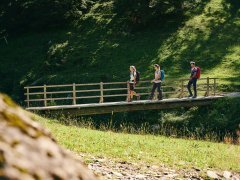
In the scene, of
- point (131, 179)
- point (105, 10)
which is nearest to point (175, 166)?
point (131, 179)

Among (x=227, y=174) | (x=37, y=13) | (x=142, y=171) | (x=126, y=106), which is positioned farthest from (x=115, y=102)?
(x=37, y=13)

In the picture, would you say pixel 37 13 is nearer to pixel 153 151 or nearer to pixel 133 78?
pixel 133 78

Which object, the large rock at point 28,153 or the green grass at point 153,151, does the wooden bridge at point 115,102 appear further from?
the large rock at point 28,153

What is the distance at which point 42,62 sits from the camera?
41.6m

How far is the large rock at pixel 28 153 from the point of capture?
9.21 feet

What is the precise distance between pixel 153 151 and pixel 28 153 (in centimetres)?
1133

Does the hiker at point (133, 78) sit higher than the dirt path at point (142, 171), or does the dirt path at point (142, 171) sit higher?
the hiker at point (133, 78)

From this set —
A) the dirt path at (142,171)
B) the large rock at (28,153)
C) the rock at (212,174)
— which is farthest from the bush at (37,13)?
the large rock at (28,153)

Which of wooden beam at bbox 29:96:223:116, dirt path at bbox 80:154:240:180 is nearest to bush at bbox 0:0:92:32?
wooden beam at bbox 29:96:223:116

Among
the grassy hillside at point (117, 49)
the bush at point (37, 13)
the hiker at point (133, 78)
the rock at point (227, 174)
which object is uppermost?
the bush at point (37, 13)

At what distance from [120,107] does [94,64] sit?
47.0ft

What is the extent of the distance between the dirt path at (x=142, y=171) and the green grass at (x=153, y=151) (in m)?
0.50

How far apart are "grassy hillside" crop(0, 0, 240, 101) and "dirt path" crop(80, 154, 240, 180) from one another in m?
22.0

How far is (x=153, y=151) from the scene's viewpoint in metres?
14.1
